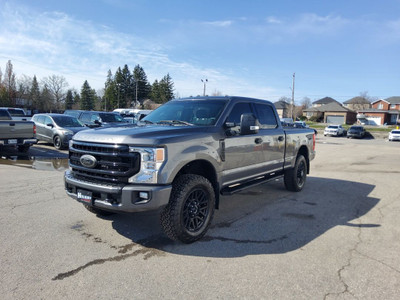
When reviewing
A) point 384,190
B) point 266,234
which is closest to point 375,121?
point 384,190

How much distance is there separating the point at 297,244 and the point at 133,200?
230 cm

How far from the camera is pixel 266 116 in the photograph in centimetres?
617

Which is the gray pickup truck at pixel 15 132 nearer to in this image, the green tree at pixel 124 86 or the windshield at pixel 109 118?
the windshield at pixel 109 118

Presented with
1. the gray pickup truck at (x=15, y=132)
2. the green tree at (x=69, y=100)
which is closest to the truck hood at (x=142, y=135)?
the gray pickup truck at (x=15, y=132)

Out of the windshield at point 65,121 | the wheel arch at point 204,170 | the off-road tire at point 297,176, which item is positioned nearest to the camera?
the wheel arch at point 204,170

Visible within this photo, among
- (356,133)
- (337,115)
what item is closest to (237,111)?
(356,133)

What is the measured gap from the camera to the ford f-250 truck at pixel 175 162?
3.64 metres

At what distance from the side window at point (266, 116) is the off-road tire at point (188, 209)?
7.23 feet

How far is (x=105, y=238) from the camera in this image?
13.8ft

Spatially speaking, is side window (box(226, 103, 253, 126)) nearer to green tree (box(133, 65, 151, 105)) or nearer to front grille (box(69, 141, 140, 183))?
front grille (box(69, 141, 140, 183))

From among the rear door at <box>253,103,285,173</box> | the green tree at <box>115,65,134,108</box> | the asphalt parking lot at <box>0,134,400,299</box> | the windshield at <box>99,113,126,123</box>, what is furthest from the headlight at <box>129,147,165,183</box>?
the green tree at <box>115,65,134,108</box>

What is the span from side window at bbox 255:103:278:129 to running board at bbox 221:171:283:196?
0.99m

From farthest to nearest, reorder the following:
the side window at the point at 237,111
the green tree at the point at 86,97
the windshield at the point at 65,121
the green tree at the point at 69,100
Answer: the green tree at the point at 86,97, the green tree at the point at 69,100, the windshield at the point at 65,121, the side window at the point at 237,111

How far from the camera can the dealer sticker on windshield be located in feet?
12.7
